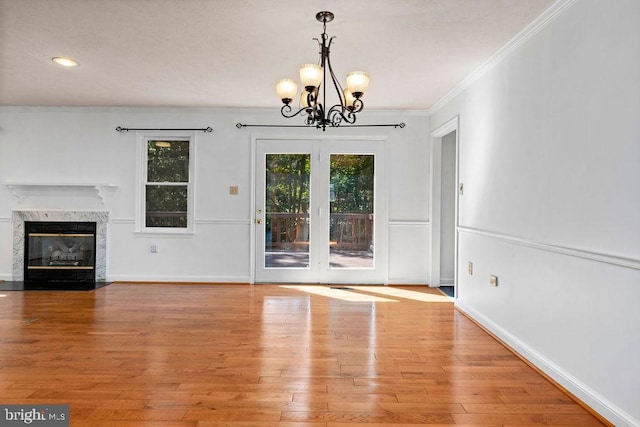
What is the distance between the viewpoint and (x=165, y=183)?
534cm

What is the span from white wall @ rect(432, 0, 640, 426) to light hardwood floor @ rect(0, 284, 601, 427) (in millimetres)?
260

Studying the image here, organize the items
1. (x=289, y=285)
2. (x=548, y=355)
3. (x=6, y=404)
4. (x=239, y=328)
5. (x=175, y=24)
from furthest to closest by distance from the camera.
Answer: (x=289, y=285), (x=239, y=328), (x=175, y=24), (x=548, y=355), (x=6, y=404)

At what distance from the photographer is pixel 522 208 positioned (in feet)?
9.58

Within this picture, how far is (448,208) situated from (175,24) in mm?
3917

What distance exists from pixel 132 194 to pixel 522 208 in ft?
15.4

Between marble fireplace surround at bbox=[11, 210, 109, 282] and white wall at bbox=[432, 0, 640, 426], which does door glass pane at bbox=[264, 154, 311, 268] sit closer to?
marble fireplace surround at bbox=[11, 210, 109, 282]

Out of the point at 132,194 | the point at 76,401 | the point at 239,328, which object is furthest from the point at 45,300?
A: the point at 76,401

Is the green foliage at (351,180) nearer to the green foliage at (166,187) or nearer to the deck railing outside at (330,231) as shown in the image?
the deck railing outside at (330,231)

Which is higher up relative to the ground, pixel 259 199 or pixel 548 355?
pixel 259 199

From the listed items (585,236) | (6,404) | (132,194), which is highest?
(132,194)

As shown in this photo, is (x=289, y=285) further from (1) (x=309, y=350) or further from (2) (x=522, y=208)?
(2) (x=522, y=208)

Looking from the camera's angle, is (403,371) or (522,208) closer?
(403,371)

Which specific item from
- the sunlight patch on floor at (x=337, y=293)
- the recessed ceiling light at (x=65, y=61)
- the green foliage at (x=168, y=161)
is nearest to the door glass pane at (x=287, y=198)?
the sunlight patch on floor at (x=337, y=293)

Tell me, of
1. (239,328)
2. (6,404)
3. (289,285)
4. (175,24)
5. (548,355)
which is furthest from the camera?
(289,285)
